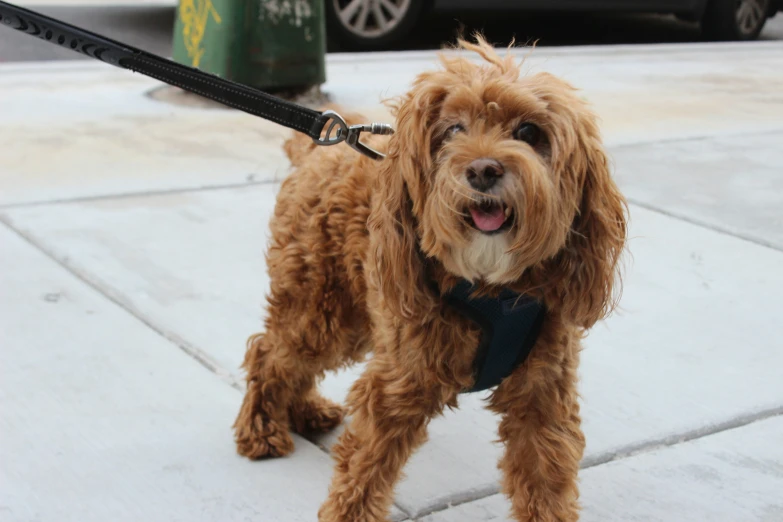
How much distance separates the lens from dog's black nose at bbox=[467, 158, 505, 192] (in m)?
2.31

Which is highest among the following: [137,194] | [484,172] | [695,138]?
[484,172]

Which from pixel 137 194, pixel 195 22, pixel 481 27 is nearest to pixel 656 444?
pixel 137 194

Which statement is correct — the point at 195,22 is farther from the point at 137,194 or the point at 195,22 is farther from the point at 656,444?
the point at 656,444

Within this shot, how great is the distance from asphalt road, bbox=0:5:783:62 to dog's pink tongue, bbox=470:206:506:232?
29.1 feet

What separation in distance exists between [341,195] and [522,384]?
821 millimetres

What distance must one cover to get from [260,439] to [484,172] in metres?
1.45

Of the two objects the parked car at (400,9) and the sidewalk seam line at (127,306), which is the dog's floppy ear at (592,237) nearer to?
the sidewalk seam line at (127,306)

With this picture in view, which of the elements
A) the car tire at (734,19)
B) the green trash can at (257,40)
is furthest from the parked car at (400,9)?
the green trash can at (257,40)

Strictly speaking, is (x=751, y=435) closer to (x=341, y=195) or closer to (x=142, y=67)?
(x=341, y=195)

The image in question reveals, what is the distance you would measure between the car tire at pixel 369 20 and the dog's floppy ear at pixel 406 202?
25.7 feet

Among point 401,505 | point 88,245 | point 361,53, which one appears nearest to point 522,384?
point 401,505

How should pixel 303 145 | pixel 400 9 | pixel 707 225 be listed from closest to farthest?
pixel 303 145 < pixel 707 225 < pixel 400 9

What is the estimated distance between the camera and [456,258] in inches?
97.0

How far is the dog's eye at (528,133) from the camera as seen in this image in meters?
2.45
